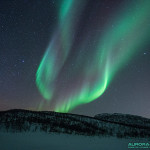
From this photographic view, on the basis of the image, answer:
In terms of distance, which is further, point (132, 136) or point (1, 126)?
point (132, 136)

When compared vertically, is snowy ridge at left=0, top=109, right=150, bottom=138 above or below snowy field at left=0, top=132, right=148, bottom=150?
above

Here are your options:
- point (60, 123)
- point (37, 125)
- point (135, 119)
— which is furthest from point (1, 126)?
point (135, 119)

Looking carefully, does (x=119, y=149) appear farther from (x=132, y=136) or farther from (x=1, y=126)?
(x=1, y=126)

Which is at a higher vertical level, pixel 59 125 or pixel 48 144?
pixel 59 125

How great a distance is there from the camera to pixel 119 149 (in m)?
18.6

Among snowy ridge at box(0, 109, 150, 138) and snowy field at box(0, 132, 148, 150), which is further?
snowy ridge at box(0, 109, 150, 138)

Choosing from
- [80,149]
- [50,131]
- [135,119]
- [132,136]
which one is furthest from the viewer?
[135,119]

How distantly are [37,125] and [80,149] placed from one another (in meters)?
20.6

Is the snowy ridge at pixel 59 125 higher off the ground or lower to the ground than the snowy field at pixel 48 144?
higher

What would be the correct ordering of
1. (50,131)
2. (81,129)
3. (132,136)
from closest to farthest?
1. (50,131)
2. (81,129)
3. (132,136)

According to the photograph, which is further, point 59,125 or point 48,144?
point 59,125

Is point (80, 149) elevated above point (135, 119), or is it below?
below

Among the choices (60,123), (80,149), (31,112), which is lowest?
(80,149)

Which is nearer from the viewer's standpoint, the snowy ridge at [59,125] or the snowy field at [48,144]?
the snowy field at [48,144]
